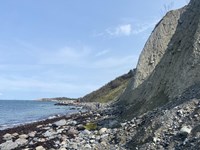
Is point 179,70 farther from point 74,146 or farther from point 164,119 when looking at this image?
point 74,146

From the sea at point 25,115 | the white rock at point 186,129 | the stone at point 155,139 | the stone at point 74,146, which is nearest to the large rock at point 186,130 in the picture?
the white rock at point 186,129

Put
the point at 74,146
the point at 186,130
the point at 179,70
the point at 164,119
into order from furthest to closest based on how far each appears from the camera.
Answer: the point at 179,70
the point at 74,146
the point at 164,119
the point at 186,130

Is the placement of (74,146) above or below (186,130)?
below

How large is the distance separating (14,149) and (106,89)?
150371 millimetres

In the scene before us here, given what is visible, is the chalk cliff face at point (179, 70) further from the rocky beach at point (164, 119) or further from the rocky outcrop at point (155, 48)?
the rocky outcrop at point (155, 48)

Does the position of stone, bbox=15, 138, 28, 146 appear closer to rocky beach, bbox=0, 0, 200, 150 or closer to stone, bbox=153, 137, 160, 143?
rocky beach, bbox=0, 0, 200, 150

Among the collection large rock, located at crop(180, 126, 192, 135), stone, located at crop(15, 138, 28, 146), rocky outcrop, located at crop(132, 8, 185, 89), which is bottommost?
stone, located at crop(15, 138, 28, 146)

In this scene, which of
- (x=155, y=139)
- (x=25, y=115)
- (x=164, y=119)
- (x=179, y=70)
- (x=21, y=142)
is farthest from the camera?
(x=25, y=115)

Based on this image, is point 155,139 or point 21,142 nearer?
point 155,139

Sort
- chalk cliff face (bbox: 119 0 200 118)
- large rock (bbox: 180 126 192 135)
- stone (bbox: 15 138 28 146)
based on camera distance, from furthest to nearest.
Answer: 1. stone (bbox: 15 138 28 146)
2. chalk cliff face (bbox: 119 0 200 118)
3. large rock (bbox: 180 126 192 135)

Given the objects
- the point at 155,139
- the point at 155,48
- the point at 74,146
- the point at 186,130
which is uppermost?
the point at 155,48

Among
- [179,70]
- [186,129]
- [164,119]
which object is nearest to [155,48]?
[179,70]

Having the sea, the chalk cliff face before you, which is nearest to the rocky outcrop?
the chalk cliff face

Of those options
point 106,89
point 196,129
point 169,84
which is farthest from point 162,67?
point 106,89
